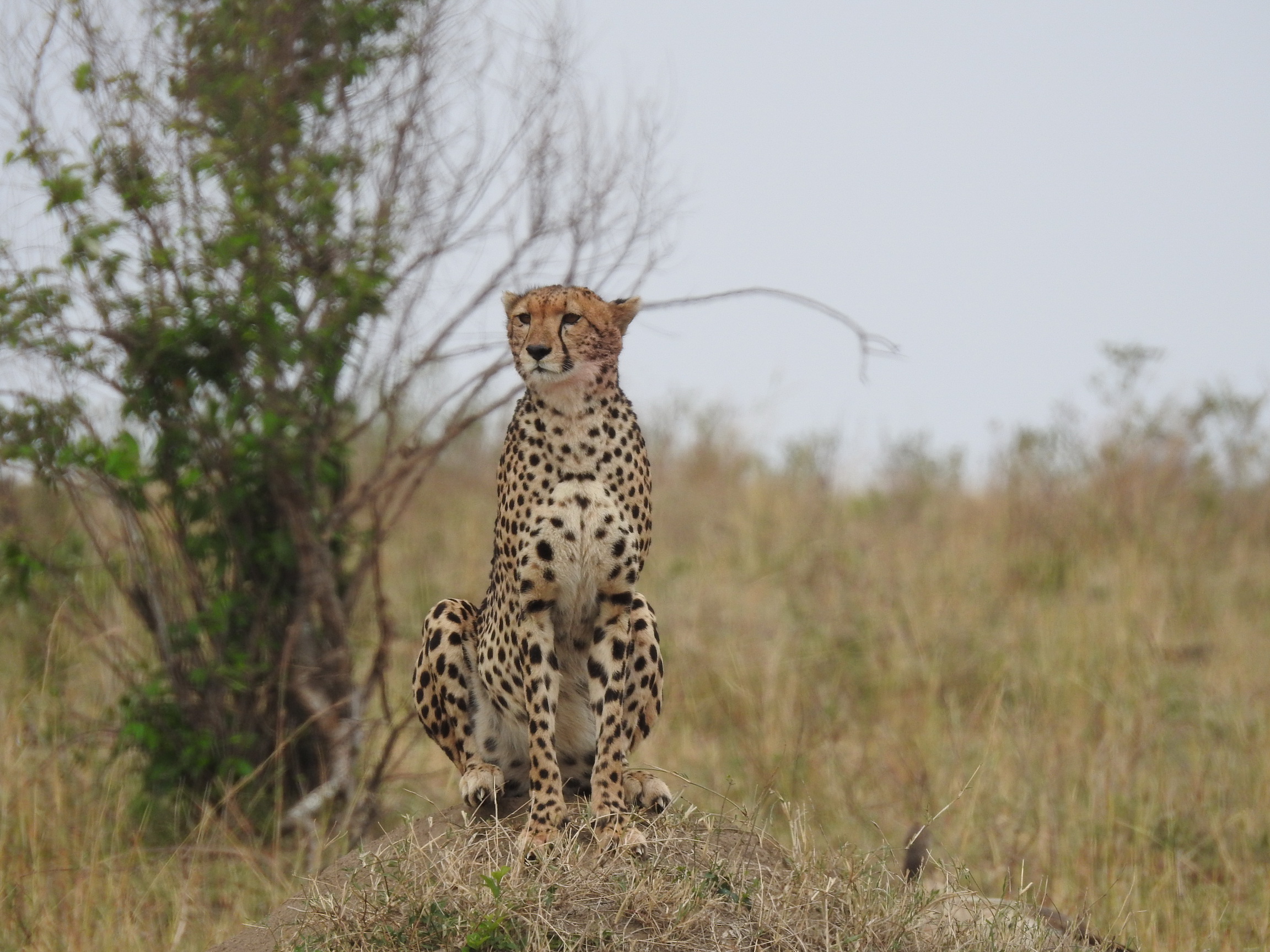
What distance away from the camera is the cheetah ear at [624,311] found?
142 inches

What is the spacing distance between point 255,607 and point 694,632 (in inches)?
115

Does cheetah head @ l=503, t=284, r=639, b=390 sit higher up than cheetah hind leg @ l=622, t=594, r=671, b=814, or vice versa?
cheetah head @ l=503, t=284, r=639, b=390

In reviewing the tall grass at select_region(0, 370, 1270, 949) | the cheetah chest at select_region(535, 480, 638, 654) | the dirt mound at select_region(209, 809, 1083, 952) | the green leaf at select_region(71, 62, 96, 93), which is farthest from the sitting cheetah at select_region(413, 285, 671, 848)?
the green leaf at select_region(71, 62, 96, 93)

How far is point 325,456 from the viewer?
607 centimetres

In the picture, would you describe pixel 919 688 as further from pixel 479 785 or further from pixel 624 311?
pixel 624 311

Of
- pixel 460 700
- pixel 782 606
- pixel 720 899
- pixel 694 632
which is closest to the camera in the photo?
pixel 720 899

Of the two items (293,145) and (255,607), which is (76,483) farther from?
(293,145)

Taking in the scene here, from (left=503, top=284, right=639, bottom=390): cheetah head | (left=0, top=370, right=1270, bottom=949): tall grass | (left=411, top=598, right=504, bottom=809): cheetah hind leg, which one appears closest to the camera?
(left=503, top=284, right=639, bottom=390): cheetah head

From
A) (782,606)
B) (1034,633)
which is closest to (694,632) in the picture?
(782,606)

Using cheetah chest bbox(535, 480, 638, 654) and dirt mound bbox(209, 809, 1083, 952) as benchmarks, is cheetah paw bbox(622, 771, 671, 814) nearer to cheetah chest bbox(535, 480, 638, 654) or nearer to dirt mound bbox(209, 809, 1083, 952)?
dirt mound bbox(209, 809, 1083, 952)

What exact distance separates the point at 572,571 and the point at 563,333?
0.62m

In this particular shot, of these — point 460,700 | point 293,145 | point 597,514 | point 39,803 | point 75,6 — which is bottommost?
point 39,803

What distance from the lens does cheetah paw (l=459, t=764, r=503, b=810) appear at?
12.7ft

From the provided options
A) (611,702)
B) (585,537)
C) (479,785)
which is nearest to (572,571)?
(585,537)
